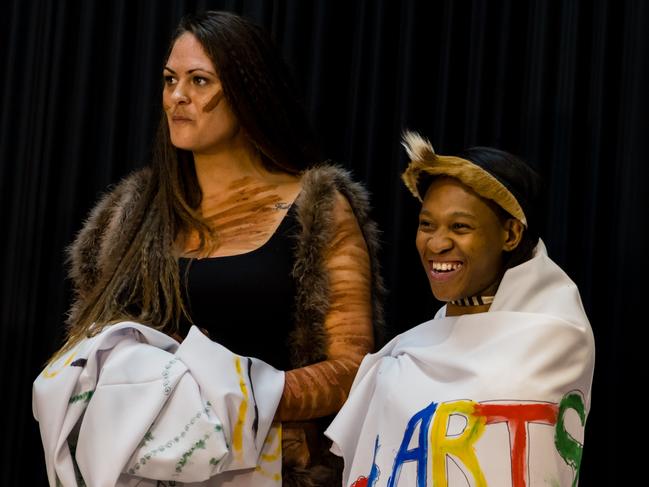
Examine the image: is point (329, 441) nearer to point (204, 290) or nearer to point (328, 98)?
point (204, 290)

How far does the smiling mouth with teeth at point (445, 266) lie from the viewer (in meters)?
1.99

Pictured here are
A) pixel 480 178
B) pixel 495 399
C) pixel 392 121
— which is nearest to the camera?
pixel 495 399

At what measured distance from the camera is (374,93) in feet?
9.09

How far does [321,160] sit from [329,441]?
61 cm

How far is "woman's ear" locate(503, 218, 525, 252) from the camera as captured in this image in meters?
1.99

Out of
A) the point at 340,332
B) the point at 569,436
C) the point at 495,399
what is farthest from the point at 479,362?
the point at 340,332

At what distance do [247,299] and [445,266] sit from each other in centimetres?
44

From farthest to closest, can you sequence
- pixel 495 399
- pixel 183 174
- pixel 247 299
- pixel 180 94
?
1. pixel 183 174
2. pixel 180 94
3. pixel 247 299
4. pixel 495 399

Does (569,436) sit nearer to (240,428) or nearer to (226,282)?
(240,428)

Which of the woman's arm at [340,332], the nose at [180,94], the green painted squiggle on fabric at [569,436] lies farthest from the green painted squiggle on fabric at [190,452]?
the nose at [180,94]

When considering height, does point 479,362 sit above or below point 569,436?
above

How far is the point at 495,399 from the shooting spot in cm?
182

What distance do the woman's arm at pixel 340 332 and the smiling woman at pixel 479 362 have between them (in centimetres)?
11

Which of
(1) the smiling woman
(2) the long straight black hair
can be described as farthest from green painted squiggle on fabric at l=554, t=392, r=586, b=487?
(2) the long straight black hair
